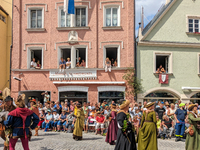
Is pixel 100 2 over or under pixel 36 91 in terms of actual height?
over

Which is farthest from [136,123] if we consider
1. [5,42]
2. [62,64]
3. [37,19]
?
[5,42]

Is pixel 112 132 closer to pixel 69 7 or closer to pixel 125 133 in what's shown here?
pixel 125 133

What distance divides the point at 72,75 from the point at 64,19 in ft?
15.7

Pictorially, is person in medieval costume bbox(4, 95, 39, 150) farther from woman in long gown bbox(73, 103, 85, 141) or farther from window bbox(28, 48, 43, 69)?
window bbox(28, 48, 43, 69)

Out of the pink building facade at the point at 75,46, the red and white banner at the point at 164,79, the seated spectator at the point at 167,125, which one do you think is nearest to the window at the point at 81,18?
the pink building facade at the point at 75,46

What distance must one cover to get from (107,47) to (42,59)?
17.9 feet

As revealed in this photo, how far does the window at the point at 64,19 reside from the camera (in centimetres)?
1889

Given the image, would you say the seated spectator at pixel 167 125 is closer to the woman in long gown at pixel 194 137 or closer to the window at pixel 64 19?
the woman in long gown at pixel 194 137

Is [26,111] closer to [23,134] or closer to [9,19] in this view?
[23,134]

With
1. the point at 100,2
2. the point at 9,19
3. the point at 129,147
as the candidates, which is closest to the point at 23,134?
the point at 129,147

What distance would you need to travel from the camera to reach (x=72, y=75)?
18.2 metres

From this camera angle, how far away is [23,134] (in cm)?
644

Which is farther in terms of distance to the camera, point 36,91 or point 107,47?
point 36,91

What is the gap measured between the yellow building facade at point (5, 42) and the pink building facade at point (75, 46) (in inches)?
79.9
